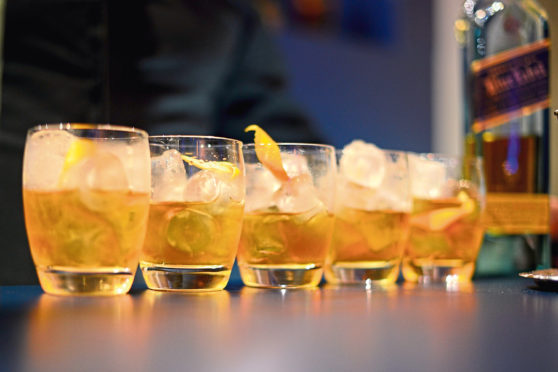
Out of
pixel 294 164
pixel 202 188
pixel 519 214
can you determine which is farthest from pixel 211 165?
pixel 519 214

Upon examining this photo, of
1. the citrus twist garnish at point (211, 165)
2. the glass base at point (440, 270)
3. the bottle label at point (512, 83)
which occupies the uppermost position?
the bottle label at point (512, 83)

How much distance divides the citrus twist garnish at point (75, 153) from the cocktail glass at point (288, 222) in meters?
0.27

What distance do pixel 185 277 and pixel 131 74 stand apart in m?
1.17

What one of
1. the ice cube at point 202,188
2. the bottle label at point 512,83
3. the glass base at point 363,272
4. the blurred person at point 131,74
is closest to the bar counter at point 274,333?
the ice cube at point 202,188

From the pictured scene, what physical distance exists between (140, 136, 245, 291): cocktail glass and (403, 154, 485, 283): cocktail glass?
0.43 metres

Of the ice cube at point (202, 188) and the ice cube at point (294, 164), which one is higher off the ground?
the ice cube at point (294, 164)

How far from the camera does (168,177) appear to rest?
0.90 meters

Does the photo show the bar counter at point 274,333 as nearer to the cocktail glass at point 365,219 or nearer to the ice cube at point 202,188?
the ice cube at point 202,188

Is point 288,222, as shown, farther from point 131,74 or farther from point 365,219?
point 131,74

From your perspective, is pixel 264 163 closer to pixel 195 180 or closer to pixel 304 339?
pixel 195 180

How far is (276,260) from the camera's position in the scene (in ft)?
3.21

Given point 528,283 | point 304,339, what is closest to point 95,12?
point 528,283

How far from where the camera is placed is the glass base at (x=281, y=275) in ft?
3.19

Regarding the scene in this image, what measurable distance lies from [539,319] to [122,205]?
19.3 inches
